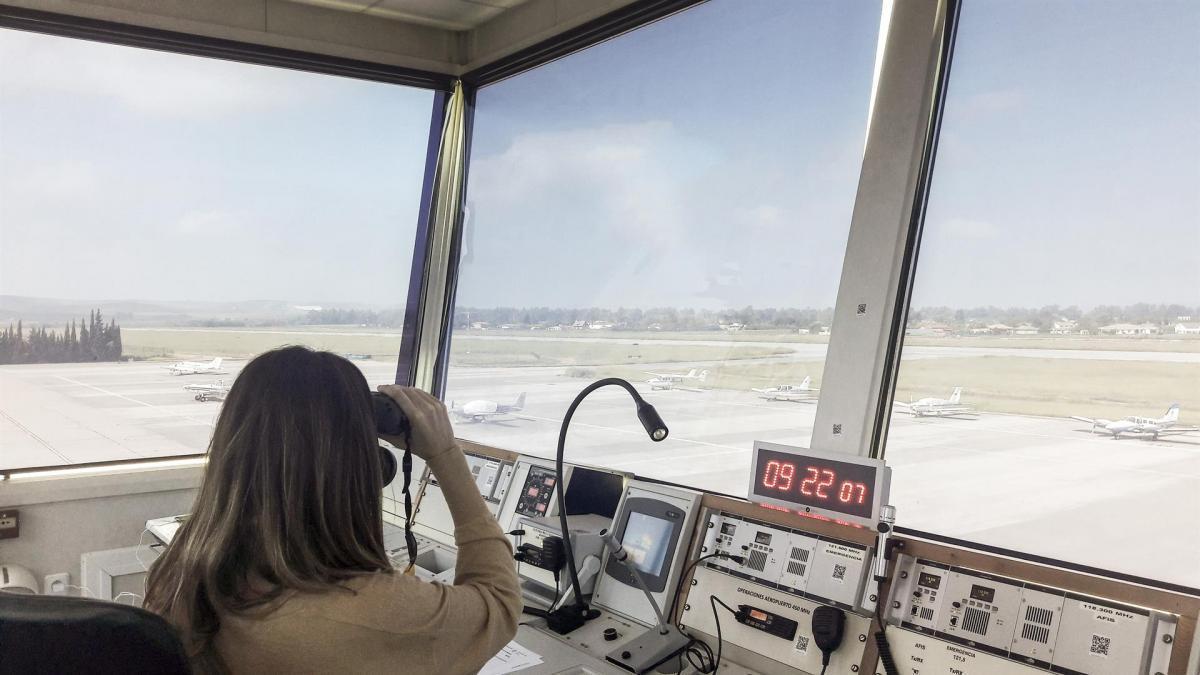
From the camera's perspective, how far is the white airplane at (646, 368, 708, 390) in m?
3.27

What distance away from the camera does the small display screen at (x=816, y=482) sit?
6.51ft

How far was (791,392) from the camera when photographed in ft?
9.39

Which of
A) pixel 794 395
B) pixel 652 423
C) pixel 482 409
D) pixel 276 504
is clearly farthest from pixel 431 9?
pixel 276 504

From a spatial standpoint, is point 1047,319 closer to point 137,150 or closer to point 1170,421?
point 1170,421

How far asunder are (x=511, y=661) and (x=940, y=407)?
4.47 ft

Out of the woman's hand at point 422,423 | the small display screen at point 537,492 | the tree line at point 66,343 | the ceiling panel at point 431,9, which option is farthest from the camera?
the ceiling panel at point 431,9

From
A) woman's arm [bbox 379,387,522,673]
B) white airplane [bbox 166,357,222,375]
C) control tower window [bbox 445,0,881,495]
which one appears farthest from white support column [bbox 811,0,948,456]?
white airplane [bbox 166,357,222,375]

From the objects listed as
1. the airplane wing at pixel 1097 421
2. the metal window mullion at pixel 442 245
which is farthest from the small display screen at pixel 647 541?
the metal window mullion at pixel 442 245

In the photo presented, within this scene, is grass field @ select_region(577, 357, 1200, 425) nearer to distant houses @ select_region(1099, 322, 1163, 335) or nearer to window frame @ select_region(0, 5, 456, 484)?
distant houses @ select_region(1099, 322, 1163, 335)

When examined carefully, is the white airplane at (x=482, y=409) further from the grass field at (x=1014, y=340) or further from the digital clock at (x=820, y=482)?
the digital clock at (x=820, y=482)

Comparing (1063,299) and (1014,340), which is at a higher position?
(1063,299)

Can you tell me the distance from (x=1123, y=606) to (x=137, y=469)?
11.9ft

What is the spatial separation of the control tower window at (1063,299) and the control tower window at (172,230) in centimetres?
259

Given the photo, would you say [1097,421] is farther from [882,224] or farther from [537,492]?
[537,492]
